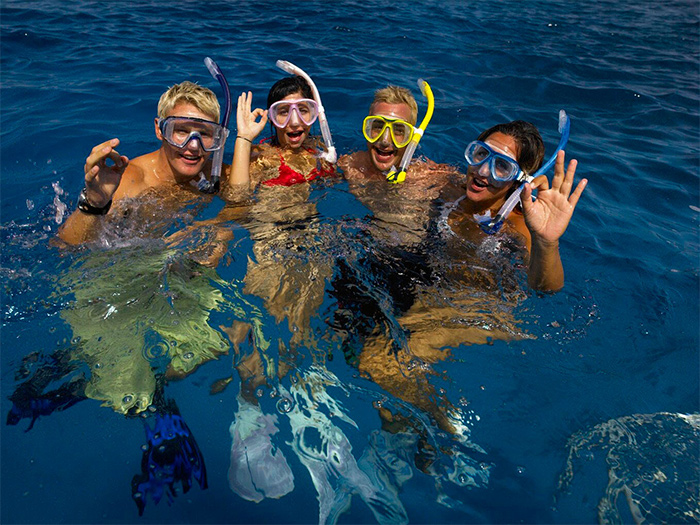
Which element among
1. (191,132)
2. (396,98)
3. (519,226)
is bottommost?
(519,226)

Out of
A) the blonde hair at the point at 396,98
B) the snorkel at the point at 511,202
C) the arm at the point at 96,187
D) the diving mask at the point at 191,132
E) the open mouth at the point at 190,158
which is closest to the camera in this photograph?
the arm at the point at 96,187

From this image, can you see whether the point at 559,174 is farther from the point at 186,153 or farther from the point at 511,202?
the point at 186,153

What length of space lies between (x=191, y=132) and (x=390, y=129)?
1.60 metres

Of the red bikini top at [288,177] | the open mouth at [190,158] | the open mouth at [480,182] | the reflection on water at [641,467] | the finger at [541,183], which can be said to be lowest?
the reflection on water at [641,467]

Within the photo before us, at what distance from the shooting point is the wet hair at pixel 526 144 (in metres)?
3.58

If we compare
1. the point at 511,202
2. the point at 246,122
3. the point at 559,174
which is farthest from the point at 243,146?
the point at 559,174

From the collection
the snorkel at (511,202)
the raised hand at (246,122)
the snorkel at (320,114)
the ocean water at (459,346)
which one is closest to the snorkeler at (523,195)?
the snorkel at (511,202)

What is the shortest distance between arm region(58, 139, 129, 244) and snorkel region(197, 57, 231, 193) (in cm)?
90

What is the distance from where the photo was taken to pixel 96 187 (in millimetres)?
3295

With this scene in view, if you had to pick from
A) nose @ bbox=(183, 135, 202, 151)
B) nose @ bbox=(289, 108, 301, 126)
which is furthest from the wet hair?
nose @ bbox=(183, 135, 202, 151)

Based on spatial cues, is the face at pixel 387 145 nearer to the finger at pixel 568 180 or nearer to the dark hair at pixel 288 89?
the dark hair at pixel 288 89

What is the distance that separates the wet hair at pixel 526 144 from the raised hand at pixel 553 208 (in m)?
0.51

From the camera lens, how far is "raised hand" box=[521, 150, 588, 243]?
9.90 feet

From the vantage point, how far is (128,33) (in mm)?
9414
